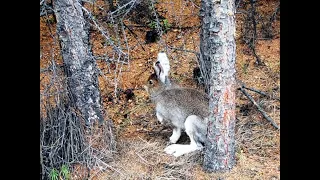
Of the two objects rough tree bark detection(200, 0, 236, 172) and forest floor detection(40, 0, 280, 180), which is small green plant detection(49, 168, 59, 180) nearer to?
forest floor detection(40, 0, 280, 180)

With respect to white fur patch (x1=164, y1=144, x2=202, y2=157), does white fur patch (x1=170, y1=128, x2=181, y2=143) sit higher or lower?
higher

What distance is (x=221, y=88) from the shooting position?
10.8 feet

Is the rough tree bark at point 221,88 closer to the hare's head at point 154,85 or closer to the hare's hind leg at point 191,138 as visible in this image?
the hare's hind leg at point 191,138

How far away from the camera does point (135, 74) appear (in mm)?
4961

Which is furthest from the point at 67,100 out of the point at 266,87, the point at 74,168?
the point at 266,87

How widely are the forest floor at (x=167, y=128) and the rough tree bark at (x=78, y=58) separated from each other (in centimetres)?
18

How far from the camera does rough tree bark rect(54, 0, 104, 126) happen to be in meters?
3.62

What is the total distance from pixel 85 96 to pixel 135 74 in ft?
4.19

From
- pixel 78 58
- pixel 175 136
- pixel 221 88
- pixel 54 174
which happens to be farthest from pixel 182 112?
pixel 54 174

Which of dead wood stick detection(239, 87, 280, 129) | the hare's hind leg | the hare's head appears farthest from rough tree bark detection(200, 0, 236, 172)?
the hare's head

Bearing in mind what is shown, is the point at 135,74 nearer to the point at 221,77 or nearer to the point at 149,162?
the point at 149,162

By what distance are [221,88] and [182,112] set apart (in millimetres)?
682

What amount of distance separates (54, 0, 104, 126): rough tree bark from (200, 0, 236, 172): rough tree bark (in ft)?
3.08

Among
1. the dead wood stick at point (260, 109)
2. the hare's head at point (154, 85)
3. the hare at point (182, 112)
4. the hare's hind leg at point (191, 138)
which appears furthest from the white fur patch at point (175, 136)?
the dead wood stick at point (260, 109)
